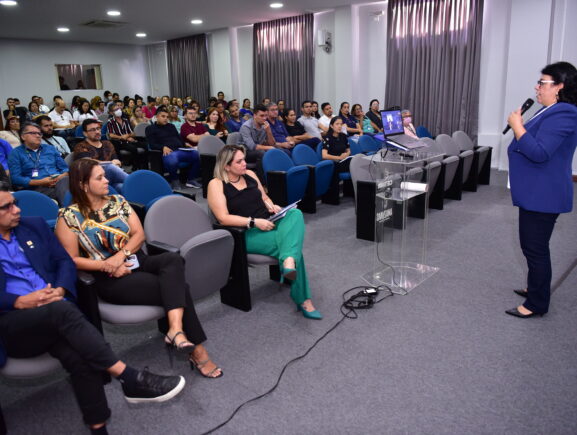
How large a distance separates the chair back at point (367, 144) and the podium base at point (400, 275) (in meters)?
2.97

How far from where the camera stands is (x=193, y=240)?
249cm

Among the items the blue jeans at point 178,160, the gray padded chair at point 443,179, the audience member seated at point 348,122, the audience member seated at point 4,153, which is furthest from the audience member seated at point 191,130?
the gray padded chair at point 443,179

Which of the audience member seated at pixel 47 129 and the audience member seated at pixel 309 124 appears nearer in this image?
the audience member seated at pixel 47 129

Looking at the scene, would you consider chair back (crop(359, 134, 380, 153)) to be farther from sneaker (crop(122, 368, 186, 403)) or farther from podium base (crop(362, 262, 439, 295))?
sneaker (crop(122, 368, 186, 403))

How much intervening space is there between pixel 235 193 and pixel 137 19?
8405 millimetres

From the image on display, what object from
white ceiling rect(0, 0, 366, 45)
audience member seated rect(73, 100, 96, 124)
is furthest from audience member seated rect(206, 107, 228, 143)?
audience member seated rect(73, 100, 96, 124)

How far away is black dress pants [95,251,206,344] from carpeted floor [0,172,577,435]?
0.31 meters

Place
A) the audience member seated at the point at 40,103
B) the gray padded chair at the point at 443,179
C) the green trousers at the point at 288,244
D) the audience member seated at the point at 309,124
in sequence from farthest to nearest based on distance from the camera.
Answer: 1. the audience member seated at the point at 40,103
2. the audience member seated at the point at 309,124
3. the gray padded chair at the point at 443,179
4. the green trousers at the point at 288,244

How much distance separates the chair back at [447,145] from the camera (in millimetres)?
5891

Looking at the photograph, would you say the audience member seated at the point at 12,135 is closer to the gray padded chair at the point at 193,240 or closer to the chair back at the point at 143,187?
the chair back at the point at 143,187

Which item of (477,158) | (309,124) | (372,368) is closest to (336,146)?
(309,124)

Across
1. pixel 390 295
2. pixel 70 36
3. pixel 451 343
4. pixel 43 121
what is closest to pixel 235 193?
pixel 390 295

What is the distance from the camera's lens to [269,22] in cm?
1088

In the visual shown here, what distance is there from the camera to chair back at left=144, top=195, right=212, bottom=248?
2.64 metres
